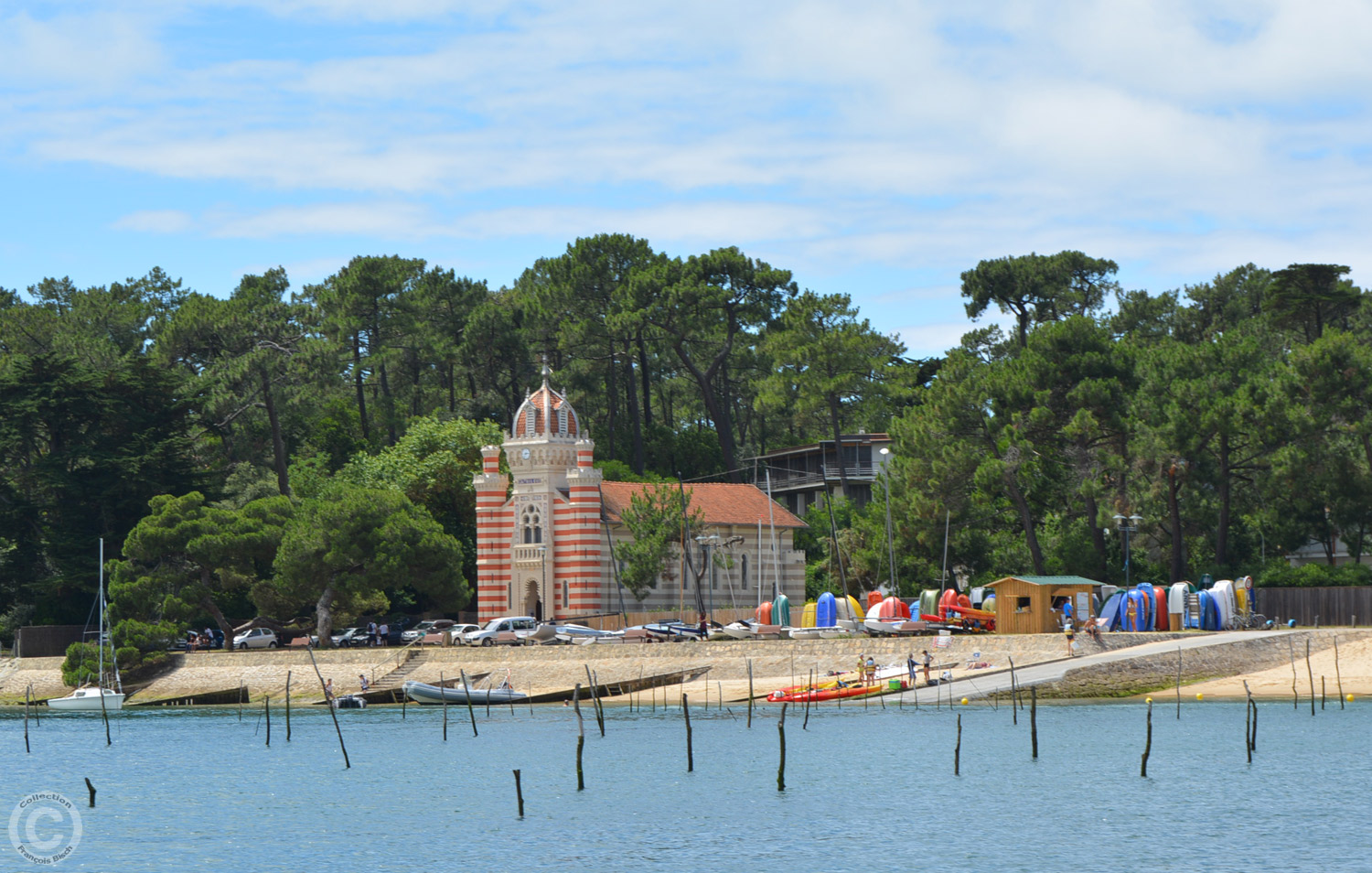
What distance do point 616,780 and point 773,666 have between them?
2384 centimetres

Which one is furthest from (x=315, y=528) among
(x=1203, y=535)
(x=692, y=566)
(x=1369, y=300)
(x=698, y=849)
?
(x=1369, y=300)

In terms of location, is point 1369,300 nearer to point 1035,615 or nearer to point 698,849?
point 1035,615

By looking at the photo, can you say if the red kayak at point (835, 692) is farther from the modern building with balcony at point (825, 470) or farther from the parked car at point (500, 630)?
the modern building with balcony at point (825, 470)

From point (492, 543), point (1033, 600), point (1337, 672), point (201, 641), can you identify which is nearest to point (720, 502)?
point (492, 543)

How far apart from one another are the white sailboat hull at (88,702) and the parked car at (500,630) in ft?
58.9

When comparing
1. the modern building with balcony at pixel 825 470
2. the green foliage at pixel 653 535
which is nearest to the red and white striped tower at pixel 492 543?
the green foliage at pixel 653 535

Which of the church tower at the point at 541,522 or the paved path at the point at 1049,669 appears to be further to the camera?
the church tower at the point at 541,522

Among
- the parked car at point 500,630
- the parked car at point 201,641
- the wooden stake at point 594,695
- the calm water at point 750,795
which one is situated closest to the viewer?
the calm water at point 750,795

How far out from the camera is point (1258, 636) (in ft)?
224

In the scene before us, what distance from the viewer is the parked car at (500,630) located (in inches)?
3359

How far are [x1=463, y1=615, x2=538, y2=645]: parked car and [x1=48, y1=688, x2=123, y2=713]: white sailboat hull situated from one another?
707 inches
